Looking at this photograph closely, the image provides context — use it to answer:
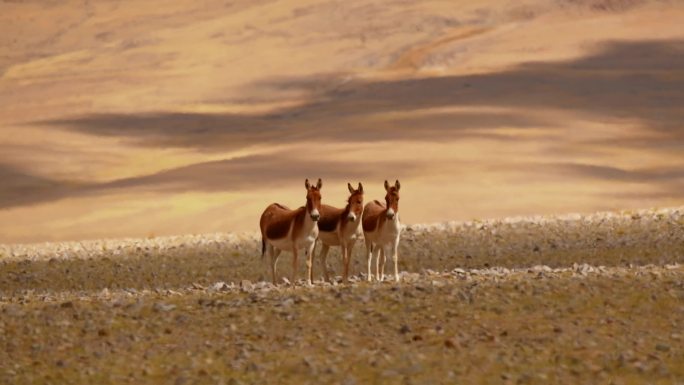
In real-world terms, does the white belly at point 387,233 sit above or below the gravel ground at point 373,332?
above

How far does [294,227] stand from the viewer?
78.5 ft

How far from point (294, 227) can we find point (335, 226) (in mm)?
974

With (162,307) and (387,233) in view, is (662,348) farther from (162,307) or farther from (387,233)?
(387,233)

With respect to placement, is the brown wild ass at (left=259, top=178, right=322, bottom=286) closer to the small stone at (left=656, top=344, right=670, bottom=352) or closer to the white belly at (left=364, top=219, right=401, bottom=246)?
the white belly at (left=364, top=219, right=401, bottom=246)

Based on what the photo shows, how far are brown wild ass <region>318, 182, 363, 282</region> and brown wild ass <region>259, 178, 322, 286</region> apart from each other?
465 mm

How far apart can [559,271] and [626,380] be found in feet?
20.2

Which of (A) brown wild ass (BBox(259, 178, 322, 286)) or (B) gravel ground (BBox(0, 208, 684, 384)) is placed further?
(A) brown wild ass (BBox(259, 178, 322, 286))

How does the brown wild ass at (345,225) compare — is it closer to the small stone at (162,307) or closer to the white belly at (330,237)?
the white belly at (330,237)

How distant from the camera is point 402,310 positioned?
64.3ft

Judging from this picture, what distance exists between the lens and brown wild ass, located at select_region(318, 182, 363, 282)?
23625 mm

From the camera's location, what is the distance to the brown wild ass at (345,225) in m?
23.6

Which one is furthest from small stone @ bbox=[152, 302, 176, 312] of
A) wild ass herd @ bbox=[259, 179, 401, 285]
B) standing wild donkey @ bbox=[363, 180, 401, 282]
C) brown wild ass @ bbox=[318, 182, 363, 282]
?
standing wild donkey @ bbox=[363, 180, 401, 282]

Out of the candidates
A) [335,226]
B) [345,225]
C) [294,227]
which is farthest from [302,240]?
[335,226]

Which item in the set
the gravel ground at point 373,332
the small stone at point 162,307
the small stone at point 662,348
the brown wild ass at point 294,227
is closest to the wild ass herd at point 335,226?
the brown wild ass at point 294,227
